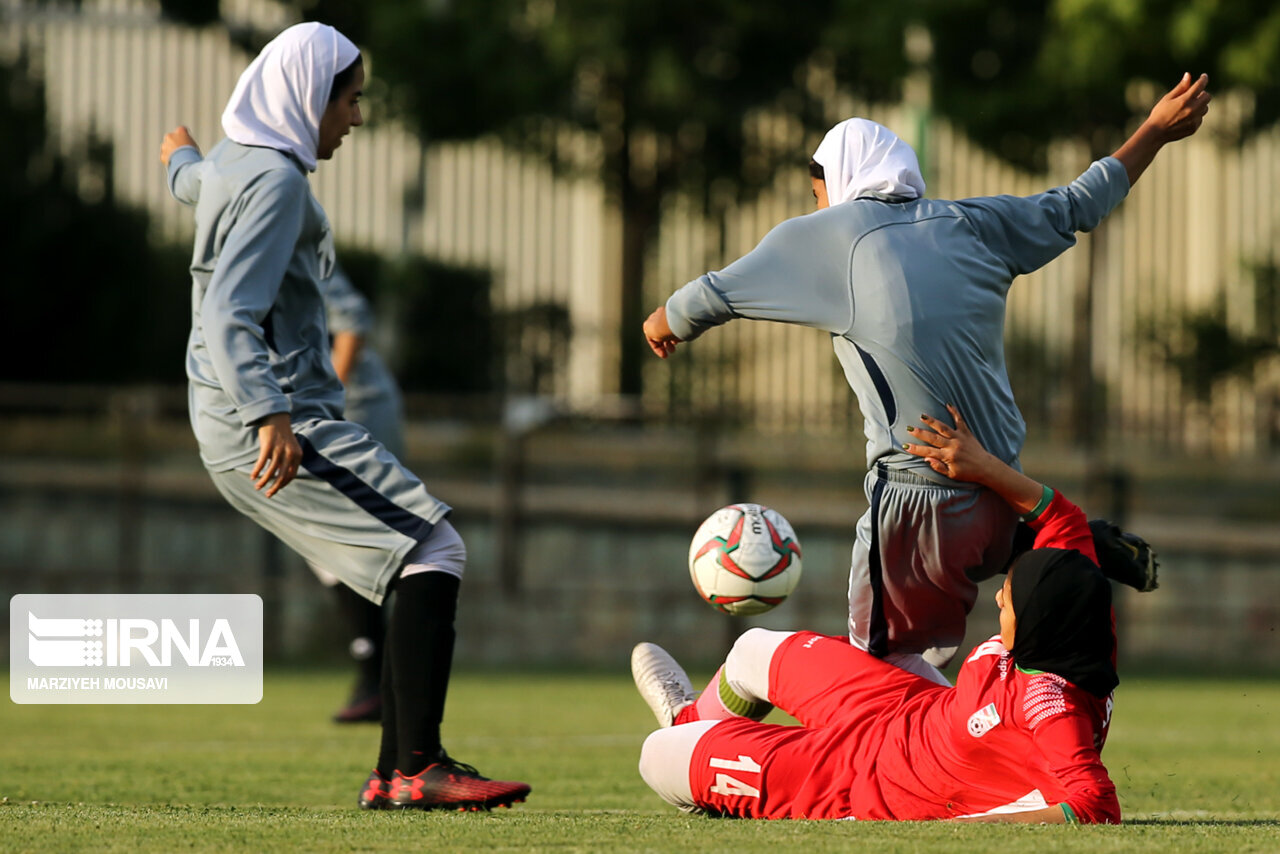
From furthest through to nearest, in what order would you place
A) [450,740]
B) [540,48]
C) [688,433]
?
[540,48], [688,433], [450,740]

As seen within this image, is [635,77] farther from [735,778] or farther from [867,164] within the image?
[735,778]

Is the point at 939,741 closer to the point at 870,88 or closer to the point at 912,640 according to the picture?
the point at 912,640

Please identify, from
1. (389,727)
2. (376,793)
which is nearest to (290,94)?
(389,727)

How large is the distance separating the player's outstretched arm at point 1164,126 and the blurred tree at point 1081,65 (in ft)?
41.2

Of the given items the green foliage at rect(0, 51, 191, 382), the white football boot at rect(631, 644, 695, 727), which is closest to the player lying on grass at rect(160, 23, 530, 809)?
the white football boot at rect(631, 644, 695, 727)

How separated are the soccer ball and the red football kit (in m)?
0.61

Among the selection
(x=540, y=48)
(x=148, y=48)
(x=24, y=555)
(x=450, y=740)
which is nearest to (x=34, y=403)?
(x=24, y=555)

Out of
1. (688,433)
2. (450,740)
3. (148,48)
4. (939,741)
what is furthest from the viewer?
(148,48)

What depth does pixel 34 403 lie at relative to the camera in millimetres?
14508

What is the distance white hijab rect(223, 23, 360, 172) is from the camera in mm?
4902

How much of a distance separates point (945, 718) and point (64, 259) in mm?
19781

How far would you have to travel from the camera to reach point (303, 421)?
4.82m

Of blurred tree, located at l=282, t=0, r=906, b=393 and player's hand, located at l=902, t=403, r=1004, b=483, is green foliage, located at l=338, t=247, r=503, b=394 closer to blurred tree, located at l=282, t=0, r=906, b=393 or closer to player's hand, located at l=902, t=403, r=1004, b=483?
blurred tree, located at l=282, t=0, r=906, b=393

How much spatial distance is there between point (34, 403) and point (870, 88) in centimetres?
1234
